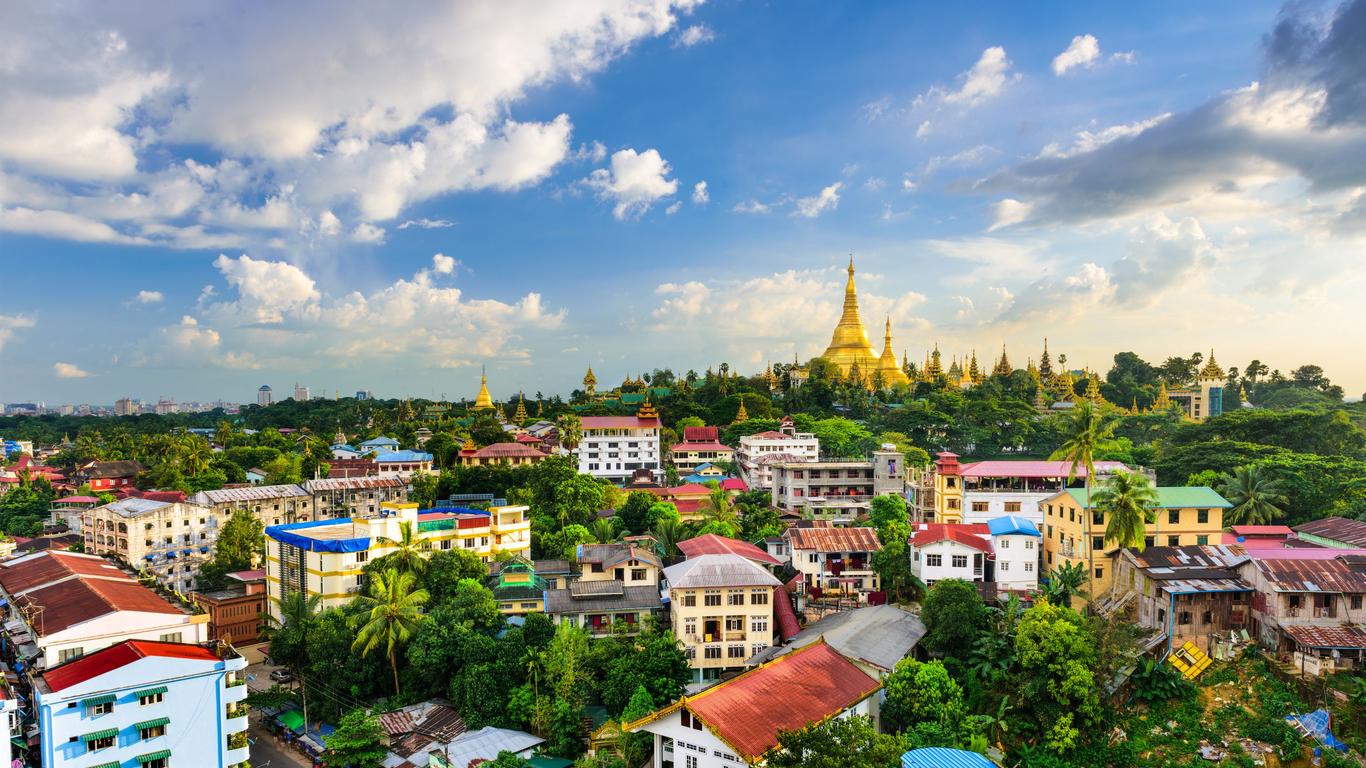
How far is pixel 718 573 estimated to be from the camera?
25344mm

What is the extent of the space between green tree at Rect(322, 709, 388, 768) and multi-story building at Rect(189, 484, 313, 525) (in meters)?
23.1

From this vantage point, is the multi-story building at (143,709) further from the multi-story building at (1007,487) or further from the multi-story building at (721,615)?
the multi-story building at (1007,487)

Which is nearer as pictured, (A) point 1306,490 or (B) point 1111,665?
(B) point 1111,665

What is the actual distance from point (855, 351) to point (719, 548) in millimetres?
58846

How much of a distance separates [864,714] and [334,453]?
54.3 meters

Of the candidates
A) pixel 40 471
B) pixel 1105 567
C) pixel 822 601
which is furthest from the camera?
pixel 40 471

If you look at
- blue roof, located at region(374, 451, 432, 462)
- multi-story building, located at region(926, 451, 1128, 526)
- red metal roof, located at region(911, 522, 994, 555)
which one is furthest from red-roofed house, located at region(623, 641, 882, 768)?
blue roof, located at region(374, 451, 432, 462)

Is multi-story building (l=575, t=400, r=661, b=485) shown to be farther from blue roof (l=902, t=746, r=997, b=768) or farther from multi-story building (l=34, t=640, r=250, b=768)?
blue roof (l=902, t=746, r=997, b=768)

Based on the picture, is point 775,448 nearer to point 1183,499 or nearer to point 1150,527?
point 1150,527

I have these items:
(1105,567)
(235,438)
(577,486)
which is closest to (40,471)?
(235,438)

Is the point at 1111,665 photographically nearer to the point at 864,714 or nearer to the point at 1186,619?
the point at 1186,619

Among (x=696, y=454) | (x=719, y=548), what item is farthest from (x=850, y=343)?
(x=719, y=548)

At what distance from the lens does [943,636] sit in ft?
77.0

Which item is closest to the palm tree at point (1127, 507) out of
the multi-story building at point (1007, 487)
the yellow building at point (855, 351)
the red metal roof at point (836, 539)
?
the red metal roof at point (836, 539)
